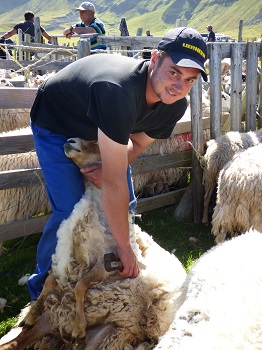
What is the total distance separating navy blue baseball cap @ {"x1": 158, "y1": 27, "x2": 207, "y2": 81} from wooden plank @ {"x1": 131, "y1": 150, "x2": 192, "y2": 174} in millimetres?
2493

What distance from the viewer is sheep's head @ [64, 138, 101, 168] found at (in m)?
2.56

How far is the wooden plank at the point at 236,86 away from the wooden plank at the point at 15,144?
246 centimetres

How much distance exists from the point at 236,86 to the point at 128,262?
3144 millimetres

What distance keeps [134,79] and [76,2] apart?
199 meters

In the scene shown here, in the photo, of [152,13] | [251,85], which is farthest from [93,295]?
[152,13]

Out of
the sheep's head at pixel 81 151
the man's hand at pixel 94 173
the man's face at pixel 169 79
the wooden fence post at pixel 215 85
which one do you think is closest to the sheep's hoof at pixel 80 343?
the man's hand at pixel 94 173

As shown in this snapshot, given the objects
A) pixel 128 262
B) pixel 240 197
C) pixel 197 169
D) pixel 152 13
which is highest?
pixel 128 262

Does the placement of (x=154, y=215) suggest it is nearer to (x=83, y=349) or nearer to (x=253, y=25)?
(x=83, y=349)

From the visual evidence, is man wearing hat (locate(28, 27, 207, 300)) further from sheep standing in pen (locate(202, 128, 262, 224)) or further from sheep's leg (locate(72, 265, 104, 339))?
sheep standing in pen (locate(202, 128, 262, 224))

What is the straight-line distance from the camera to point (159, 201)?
16.4 ft

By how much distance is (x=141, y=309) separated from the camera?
8.37ft

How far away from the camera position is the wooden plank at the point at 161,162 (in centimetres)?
471

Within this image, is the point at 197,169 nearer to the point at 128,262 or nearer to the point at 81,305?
the point at 128,262

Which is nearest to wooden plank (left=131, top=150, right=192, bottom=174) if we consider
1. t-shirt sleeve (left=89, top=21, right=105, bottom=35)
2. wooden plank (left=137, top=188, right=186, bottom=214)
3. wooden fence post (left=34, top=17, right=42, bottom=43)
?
wooden plank (left=137, top=188, right=186, bottom=214)
